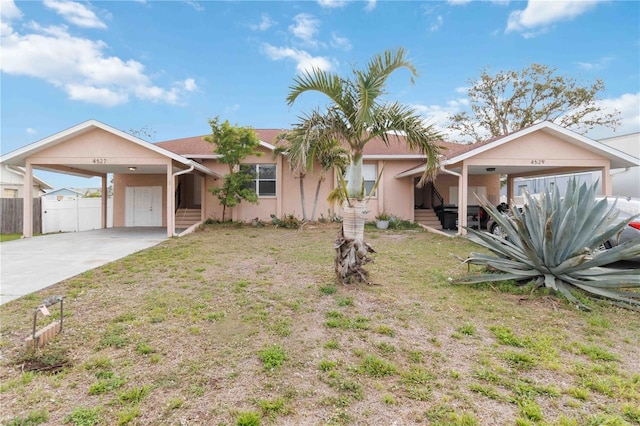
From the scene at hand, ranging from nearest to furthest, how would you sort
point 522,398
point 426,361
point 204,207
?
1. point 522,398
2. point 426,361
3. point 204,207

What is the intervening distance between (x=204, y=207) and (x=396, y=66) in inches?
481

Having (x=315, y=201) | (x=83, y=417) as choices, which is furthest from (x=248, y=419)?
(x=315, y=201)

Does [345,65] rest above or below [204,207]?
above

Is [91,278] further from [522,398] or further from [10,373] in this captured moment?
[522,398]

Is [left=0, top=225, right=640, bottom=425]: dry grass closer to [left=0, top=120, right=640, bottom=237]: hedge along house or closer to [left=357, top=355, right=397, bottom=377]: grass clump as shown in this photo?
[left=357, top=355, right=397, bottom=377]: grass clump

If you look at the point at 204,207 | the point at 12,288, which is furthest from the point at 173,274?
the point at 204,207

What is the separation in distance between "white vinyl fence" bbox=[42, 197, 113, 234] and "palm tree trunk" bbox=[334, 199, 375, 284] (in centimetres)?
1584

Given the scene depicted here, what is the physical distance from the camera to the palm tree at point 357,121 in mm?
5035

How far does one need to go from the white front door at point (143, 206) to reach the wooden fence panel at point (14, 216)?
4013 mm

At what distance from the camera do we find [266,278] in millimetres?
5820

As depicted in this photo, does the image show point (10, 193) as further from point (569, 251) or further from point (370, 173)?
point (569, 251)

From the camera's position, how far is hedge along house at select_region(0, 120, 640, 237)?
36.6 ft

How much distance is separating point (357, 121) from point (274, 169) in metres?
10.7

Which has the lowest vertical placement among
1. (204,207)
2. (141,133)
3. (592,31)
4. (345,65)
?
(204,207)
